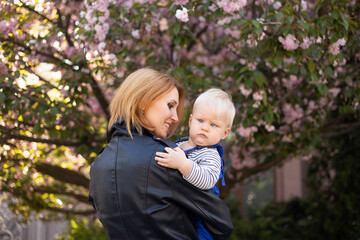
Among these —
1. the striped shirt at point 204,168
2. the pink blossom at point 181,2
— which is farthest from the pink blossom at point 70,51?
the striped shirt at point 204,168

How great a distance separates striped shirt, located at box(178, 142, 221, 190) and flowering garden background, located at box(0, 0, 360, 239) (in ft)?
4.70

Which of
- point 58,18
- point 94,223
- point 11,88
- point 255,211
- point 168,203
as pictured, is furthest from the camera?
point 255,211

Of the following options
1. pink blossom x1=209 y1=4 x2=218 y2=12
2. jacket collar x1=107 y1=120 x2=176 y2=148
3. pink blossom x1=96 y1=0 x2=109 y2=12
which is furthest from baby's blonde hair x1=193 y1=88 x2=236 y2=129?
pink blossom x1=96 y1=0 x2=109 y2=12

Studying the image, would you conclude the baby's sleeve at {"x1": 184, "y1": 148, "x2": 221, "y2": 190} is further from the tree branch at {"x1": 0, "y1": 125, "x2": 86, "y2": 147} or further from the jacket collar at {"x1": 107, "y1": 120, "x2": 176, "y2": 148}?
the tree branch at {"x1": 0, "y1": 125, "x2": 86, "y2": 147}

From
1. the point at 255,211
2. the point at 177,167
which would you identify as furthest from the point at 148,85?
the point at 255,211

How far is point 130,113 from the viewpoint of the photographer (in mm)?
2010

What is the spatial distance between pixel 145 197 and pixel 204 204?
0.87 ft

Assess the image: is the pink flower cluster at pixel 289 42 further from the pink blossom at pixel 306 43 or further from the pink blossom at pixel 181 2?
the pink blossom at pixel 181 2

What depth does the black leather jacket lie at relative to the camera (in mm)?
1854

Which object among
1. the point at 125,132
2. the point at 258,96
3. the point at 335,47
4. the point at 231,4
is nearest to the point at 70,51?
the point at 231,4

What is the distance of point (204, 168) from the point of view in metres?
1.97

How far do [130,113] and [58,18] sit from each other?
2.80 m

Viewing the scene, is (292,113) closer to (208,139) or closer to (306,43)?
(306,43)

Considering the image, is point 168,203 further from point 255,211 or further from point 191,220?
point 255,211
